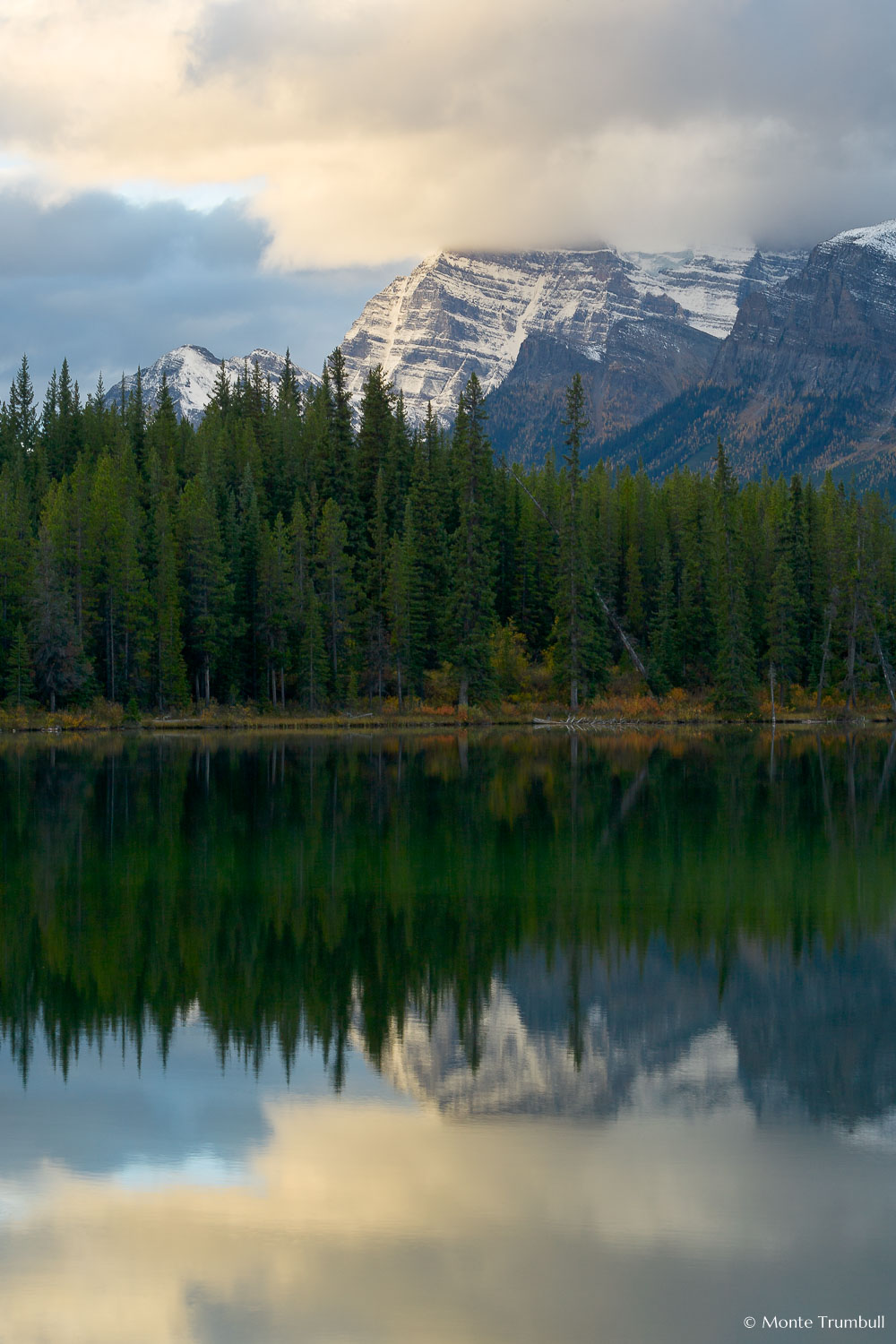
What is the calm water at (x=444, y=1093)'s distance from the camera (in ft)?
30.7

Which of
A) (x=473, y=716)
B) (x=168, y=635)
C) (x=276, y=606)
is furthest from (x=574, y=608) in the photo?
(x=168, y=635)

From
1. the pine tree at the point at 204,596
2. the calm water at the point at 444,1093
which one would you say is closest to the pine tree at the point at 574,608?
the pine tree at the point at 204,596

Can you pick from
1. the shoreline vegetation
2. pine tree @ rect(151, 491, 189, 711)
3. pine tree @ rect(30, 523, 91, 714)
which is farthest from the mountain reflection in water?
pine tree @ rect(151, 491, 189, 711)

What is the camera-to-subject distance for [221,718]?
9456 cm

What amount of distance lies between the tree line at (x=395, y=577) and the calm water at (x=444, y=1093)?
69.0m

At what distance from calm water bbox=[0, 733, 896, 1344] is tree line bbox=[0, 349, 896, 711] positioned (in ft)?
226

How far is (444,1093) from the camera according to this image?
1324cm

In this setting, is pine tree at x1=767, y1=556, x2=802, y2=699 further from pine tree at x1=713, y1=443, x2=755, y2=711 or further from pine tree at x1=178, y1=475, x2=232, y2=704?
pine tree at x1=178, y1=475, x2=232, y2=704

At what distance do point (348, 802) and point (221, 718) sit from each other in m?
56.9

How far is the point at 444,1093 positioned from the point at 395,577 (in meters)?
88.7

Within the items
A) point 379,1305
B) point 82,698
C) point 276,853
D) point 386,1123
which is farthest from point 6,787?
point 82,698

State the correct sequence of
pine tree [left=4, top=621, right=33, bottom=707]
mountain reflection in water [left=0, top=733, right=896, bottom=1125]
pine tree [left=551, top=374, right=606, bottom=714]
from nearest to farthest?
1. mountain reflection in water [left=0, top=733, right=896, bottom=1125]
2. pine tree [left=4, top=621, right=33, bottom=707]
3. pine tree [left=551, top=374, right=606, bottom=714]

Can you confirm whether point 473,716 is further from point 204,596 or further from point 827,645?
point 827,645

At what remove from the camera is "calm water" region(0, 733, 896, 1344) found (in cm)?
936
